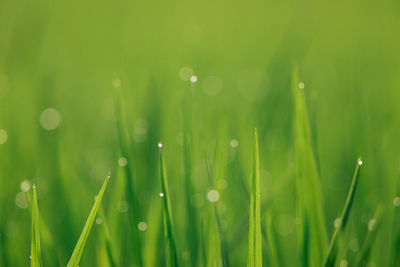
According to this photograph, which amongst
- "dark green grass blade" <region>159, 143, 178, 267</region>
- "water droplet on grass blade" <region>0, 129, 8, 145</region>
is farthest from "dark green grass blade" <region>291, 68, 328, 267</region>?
"water droplet on grass blade" <region>0, 129, 8, 145</region>

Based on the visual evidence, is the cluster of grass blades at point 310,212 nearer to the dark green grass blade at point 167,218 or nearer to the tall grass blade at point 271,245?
the tall grass blade at point 271,245

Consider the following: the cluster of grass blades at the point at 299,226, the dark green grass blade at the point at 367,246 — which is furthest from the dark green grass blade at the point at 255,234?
the dark green grass blade at the point at 367,246

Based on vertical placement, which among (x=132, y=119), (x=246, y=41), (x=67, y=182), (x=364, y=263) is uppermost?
(x=246, y=41)

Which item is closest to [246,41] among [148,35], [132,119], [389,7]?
[148,35]

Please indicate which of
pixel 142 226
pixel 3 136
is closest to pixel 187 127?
pixel 142 226

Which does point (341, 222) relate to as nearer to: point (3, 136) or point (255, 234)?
point (255, 234)

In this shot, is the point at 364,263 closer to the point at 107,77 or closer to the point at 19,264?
the point at 19,264

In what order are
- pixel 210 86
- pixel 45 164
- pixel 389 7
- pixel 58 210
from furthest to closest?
pixel 389 7
pixel 210 86
pixel 45 164
pixel 58 210
